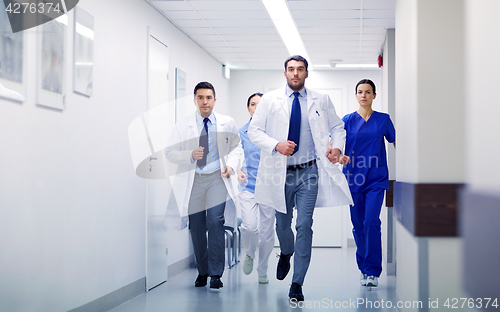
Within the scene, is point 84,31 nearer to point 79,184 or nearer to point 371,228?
point 79,184

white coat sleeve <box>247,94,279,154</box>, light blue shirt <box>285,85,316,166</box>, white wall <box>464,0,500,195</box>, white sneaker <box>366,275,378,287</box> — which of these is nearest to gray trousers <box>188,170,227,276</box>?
white coat sleeve <box>247,94,279,154</box>

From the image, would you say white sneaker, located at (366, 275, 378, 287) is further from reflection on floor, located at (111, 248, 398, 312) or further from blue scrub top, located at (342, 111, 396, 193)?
blue scrub top, located at (342, 111, 396, 193)

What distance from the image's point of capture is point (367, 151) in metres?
4.18

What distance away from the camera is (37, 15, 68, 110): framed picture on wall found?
8.84 feet

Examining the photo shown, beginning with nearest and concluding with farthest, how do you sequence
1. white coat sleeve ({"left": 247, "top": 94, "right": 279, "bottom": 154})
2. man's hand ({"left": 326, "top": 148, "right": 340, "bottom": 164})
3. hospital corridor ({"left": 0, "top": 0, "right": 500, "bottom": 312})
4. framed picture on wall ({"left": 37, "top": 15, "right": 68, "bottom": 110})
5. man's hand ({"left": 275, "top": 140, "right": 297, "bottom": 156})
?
hospital corridor ({"left": 0, "top": 0, "right": 500, "bottom": 312}) → framed picture on wall ({"left": 37, "top": 15, "right": 68, "bottom": 110}) → man's hand ({"left": 275, "top": 140, "right": 297, "bottom": 156}) → man's hand ({"left": 326, "top": 148, "right": 340, "bottom": 164}) → white coat sleeve ({"left": 247, "top": 94, "right": 279, "bottom": 154})

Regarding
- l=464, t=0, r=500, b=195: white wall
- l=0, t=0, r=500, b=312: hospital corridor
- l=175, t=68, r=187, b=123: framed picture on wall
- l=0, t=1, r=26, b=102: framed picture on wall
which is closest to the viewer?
l=464, t=0, r=500, b=195: white wall

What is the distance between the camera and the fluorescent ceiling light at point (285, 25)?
4.65 m

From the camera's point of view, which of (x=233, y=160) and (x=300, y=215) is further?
(x=233, y=160)

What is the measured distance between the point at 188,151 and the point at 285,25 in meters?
1.99

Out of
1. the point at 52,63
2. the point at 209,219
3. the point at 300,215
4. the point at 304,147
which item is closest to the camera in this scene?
the point at 52,63

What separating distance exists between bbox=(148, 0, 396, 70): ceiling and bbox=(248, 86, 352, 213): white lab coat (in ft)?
4.22

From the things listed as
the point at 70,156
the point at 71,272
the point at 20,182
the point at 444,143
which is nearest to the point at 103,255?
the point at 71,272

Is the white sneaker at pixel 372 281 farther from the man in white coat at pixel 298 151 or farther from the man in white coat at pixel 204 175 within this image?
the man in white coat at pixel 204 175

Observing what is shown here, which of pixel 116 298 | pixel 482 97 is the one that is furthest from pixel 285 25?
pixel 482 97
